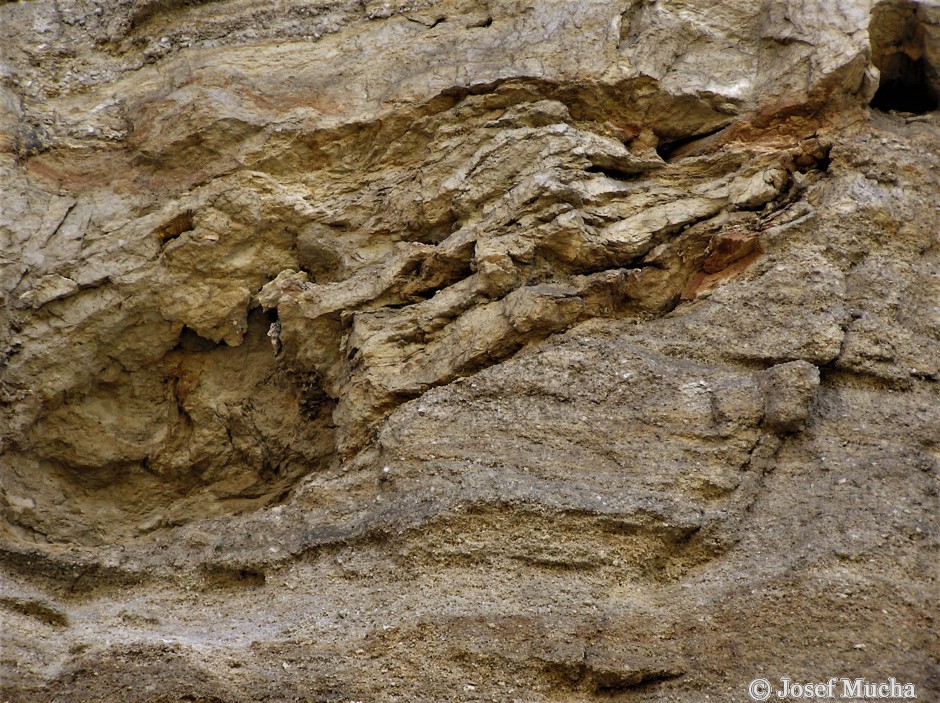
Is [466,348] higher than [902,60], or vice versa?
[902,60]

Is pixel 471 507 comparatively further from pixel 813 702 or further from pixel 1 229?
pixel 1 229

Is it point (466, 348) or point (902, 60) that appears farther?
point (902, 60)

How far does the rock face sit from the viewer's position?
7789 mm

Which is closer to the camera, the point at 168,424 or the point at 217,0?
the point at 168,424

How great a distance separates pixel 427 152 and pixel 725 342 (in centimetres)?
381

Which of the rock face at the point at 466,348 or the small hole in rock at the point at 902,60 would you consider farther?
the small hole in rock at the point at 902,60

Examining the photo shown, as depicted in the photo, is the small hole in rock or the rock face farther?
the small hole in rock

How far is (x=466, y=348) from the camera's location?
9805mm

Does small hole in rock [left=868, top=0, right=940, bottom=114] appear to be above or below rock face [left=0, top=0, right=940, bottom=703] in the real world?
above

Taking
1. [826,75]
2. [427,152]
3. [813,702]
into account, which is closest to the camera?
[813,702]

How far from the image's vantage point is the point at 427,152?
1148 centimetres

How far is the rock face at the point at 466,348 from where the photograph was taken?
25.6 feet

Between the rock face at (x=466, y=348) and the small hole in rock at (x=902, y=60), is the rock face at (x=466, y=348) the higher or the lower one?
the lower one

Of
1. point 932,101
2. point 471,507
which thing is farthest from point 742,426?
point 932,101
